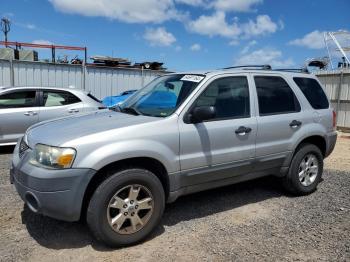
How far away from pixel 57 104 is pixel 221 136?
17.7 ft

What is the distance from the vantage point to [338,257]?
3629 mm

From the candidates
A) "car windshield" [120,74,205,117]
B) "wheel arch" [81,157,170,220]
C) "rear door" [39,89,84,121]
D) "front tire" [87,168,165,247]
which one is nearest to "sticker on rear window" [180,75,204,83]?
"car windshield" [120,74,205,117]

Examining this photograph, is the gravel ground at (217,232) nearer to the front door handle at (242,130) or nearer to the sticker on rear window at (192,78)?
the front door handle at (242,130)

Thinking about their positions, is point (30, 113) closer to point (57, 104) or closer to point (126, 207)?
point (57, 104)

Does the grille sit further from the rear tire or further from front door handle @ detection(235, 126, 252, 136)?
the rear tire

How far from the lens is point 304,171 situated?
5.41m

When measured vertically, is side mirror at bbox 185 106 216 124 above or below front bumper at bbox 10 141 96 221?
above

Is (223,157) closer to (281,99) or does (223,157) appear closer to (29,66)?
(281,99)

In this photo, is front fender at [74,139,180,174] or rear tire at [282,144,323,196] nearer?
front fender at [74,139,180,174]

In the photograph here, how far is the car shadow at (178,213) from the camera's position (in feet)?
12.4

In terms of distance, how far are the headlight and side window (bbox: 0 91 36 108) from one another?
203 inches

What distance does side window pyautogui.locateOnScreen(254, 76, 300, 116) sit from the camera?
4.80 m

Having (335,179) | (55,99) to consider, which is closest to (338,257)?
(335,179)

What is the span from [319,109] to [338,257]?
8.31ft
